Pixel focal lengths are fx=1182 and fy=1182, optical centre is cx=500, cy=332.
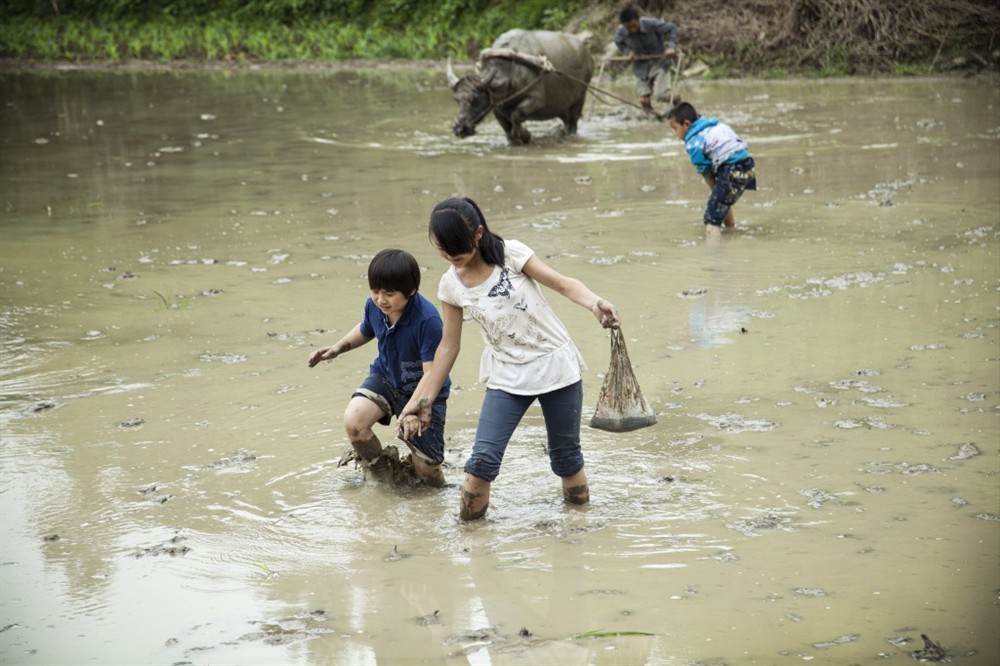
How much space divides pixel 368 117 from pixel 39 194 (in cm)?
611

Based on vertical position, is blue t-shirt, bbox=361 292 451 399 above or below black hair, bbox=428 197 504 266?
below

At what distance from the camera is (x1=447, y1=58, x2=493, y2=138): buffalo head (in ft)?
44.0

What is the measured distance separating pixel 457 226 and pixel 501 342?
48 cm

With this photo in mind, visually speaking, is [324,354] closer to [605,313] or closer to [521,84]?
[605,313]

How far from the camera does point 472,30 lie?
27.6 metres

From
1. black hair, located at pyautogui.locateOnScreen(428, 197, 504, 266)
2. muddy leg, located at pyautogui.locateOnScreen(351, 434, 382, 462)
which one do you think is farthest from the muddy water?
black hair, located at pyautogui.locateOnScreen(428, 197, 504, 266)

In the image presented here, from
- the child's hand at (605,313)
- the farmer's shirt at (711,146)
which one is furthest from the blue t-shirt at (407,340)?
the farmer's shirt at (711,146)

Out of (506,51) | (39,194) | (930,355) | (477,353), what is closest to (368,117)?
(506,51)

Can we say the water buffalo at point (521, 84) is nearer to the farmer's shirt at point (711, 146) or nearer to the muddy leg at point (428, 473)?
the farmer's shirt at point (711, 146)

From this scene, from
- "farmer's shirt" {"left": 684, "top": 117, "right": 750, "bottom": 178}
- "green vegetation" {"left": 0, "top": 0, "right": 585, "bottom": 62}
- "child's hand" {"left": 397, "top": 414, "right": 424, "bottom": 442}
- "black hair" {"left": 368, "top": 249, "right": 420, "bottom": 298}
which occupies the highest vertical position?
"black hair" {"left": 368, "top": 249, "right": 420, "bottom": 298}

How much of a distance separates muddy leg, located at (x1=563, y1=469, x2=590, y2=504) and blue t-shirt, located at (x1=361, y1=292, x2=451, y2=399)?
0.59m

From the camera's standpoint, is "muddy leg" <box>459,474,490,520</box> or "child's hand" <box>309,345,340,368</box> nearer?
"muddy leg" <box>459,474,490,520</box>

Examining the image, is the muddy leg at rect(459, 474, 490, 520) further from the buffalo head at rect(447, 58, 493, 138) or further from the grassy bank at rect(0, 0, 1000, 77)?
the grassy bank at rect(0, 0, 1000, 77)

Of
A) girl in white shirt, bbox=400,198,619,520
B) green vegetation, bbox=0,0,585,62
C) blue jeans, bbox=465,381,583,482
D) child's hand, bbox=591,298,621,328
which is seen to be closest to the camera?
child's hand, bbox=591,298,621,328
